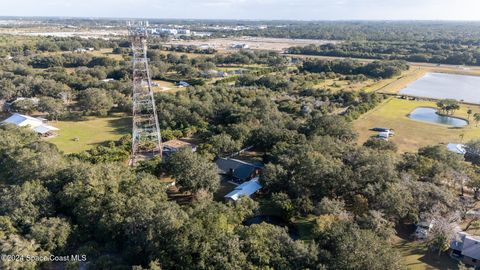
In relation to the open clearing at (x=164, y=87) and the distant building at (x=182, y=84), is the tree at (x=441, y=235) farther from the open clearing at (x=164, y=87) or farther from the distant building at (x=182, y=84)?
the distant building at (x=182, y=84)

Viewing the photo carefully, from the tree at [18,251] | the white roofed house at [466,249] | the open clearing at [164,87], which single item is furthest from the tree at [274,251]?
the open clearing at [164,87]

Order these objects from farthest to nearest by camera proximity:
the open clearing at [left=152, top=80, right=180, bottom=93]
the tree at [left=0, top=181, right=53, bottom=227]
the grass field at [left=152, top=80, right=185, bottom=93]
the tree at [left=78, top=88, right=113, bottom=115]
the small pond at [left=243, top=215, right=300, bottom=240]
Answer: the open clearing at [left=152, top=80, right=180, bottom=93], the grass field at [left=152, top=80, right=185, bottom=93], the tree at [left=78, top=88, right=113, bottom=115], the small pond at [left=243, top=215, right=300, bottom=240], the tree at [left=0, top=181, right=53, bottom=227]

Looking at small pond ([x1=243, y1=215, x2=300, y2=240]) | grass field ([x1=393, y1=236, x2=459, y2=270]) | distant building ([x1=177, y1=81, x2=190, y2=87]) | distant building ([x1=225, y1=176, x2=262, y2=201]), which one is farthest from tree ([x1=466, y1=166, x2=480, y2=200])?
distant building ([x1=177, y1=81, x2=190, y2=87])

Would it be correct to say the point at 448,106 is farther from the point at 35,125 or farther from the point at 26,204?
the point at 35,125

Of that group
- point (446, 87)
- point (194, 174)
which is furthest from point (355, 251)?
point (446, 87)

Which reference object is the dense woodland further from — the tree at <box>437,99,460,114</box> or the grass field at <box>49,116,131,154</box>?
the tree at <box>437,99,460,114</box>

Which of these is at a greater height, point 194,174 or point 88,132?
point 194,174

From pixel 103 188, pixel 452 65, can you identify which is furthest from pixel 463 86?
pixel 103 188
